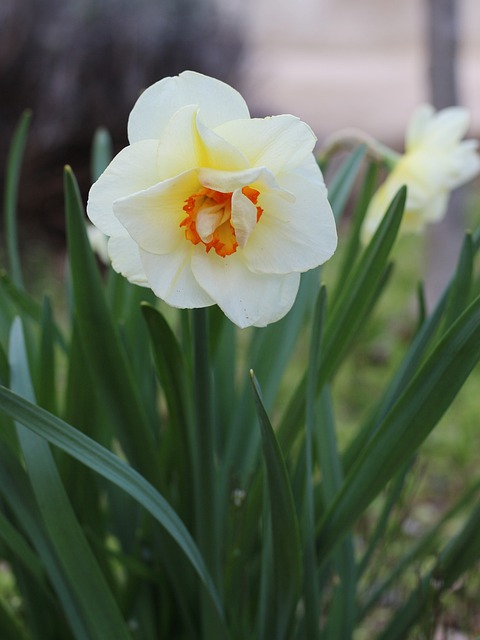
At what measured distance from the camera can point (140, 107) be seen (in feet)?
2.24

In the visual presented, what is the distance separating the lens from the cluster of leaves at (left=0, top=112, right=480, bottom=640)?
2.64 ft

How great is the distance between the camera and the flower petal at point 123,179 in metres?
0.67

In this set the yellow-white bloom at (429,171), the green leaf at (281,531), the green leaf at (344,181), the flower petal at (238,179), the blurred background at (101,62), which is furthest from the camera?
the blurred background at (101,62)

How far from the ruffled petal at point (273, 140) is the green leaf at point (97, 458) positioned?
28cm

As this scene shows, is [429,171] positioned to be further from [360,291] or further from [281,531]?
[281,531]

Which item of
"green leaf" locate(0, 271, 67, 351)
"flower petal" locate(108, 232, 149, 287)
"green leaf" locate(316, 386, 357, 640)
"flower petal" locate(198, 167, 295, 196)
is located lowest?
"green leaf" locate(316, 386, 357, 640)

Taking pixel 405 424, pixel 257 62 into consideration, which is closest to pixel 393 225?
pixel 405 424

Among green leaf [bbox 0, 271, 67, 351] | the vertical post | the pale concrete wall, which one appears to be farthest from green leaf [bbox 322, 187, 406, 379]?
the pale concrete wall

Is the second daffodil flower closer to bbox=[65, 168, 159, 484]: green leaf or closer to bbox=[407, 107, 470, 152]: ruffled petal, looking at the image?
bbox=[65, 168, 159, 484]: green leaf

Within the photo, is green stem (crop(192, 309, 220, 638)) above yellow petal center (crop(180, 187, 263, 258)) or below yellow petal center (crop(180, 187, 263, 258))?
below

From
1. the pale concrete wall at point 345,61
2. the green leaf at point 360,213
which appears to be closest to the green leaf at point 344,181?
the green leaf at point 360,213

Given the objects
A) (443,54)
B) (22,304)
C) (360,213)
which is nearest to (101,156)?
(22,304)

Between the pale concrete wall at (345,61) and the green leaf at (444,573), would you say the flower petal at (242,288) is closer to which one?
the green leaf at (444,573)

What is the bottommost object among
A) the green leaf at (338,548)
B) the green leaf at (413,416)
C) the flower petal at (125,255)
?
the green leaf at (338,548)
